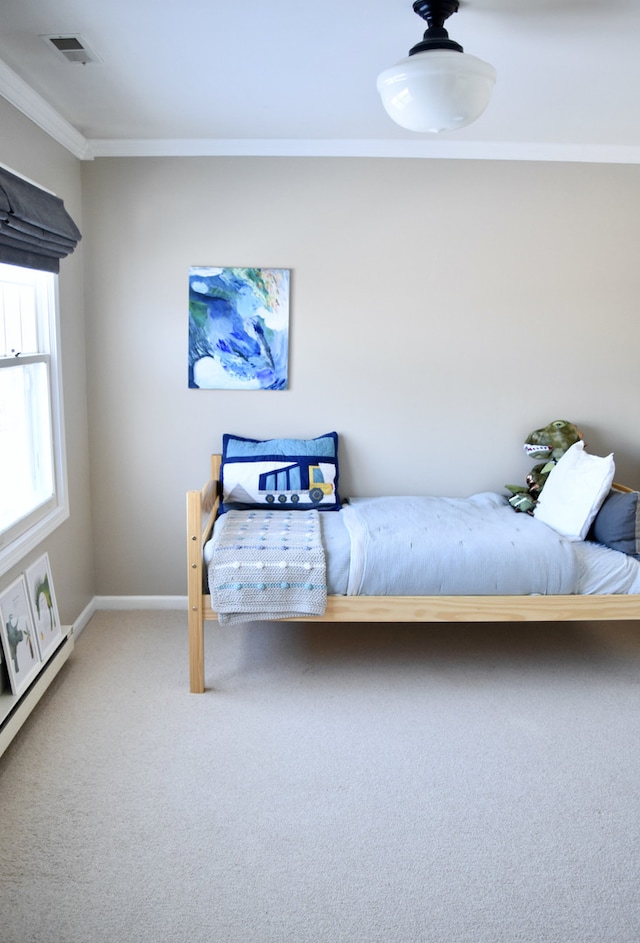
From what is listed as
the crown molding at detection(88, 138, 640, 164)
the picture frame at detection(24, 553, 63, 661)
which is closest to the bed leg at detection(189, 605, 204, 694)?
the picture frame at detection(24, 553, 63, 661)

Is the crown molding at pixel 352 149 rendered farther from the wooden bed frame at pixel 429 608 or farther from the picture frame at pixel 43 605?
the picture frame at pixel 43 605

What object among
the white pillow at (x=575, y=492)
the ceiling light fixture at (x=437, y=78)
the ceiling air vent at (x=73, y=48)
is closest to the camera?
the ceiling light fixture at (x=437, y=78)

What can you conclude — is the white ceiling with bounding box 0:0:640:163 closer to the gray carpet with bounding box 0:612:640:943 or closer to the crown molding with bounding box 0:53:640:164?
the crown molding with bounding box 0:53:640:164

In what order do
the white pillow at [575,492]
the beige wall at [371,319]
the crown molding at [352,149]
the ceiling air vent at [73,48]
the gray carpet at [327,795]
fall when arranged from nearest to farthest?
1. the gray carpet at [327,795]
2. the ceiling air vent at [73,48]
3. the white pillow at [575,492]
4. the crown molding at [352,149]
5. the beige wall at [371,319]

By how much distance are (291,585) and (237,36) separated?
6.12ft

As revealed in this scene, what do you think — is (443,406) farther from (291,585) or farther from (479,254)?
(291,585)

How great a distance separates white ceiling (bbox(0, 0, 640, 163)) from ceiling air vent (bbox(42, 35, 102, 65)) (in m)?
0.03

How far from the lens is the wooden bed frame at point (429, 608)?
110 inches

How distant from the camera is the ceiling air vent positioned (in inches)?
85.0

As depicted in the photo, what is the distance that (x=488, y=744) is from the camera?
254 cm

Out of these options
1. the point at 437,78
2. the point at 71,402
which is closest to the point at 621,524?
the point at 437,78

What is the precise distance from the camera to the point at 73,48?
223 cm

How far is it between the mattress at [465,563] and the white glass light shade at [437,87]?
1544 mm

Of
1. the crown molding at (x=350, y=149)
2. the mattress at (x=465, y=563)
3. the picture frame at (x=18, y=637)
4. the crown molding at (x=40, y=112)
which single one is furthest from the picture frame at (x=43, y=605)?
the crown molding at (x=350, y=149)
